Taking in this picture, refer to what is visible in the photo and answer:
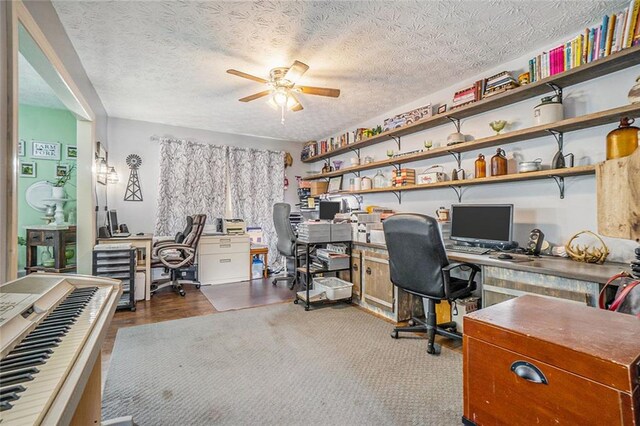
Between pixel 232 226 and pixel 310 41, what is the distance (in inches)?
120

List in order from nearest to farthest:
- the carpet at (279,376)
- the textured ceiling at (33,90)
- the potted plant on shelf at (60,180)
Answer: the carpet at (279,376) < the textured ceiling at (33,90) < the potted plant on shelf at (60,180)

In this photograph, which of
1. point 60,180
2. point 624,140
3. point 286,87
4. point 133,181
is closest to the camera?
point 624,140

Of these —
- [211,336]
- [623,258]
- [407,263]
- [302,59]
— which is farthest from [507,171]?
[211,336]

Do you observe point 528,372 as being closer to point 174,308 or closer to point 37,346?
point 37,346

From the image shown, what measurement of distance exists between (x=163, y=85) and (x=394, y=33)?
2.42 metres

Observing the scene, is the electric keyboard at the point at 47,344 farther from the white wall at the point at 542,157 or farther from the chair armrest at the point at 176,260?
the white wall at the point at 542,157

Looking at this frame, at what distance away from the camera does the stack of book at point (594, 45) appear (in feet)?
5.91

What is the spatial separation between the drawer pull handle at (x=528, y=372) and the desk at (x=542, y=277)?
98cm

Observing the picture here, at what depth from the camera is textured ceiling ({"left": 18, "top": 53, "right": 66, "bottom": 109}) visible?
2889mm

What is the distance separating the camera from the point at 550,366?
2.87 feet

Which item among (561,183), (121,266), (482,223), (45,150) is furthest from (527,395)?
(45,150)

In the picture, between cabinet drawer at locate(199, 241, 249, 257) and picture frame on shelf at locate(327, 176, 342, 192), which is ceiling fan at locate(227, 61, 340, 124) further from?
cabinet drawer at locate(199, 241, 249, 257)

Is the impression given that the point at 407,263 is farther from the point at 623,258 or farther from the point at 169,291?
the point at 169,291

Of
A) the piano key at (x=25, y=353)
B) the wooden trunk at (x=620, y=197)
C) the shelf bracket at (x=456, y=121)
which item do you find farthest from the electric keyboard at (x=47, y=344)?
the shelf bracket at (x=456, y=121)
